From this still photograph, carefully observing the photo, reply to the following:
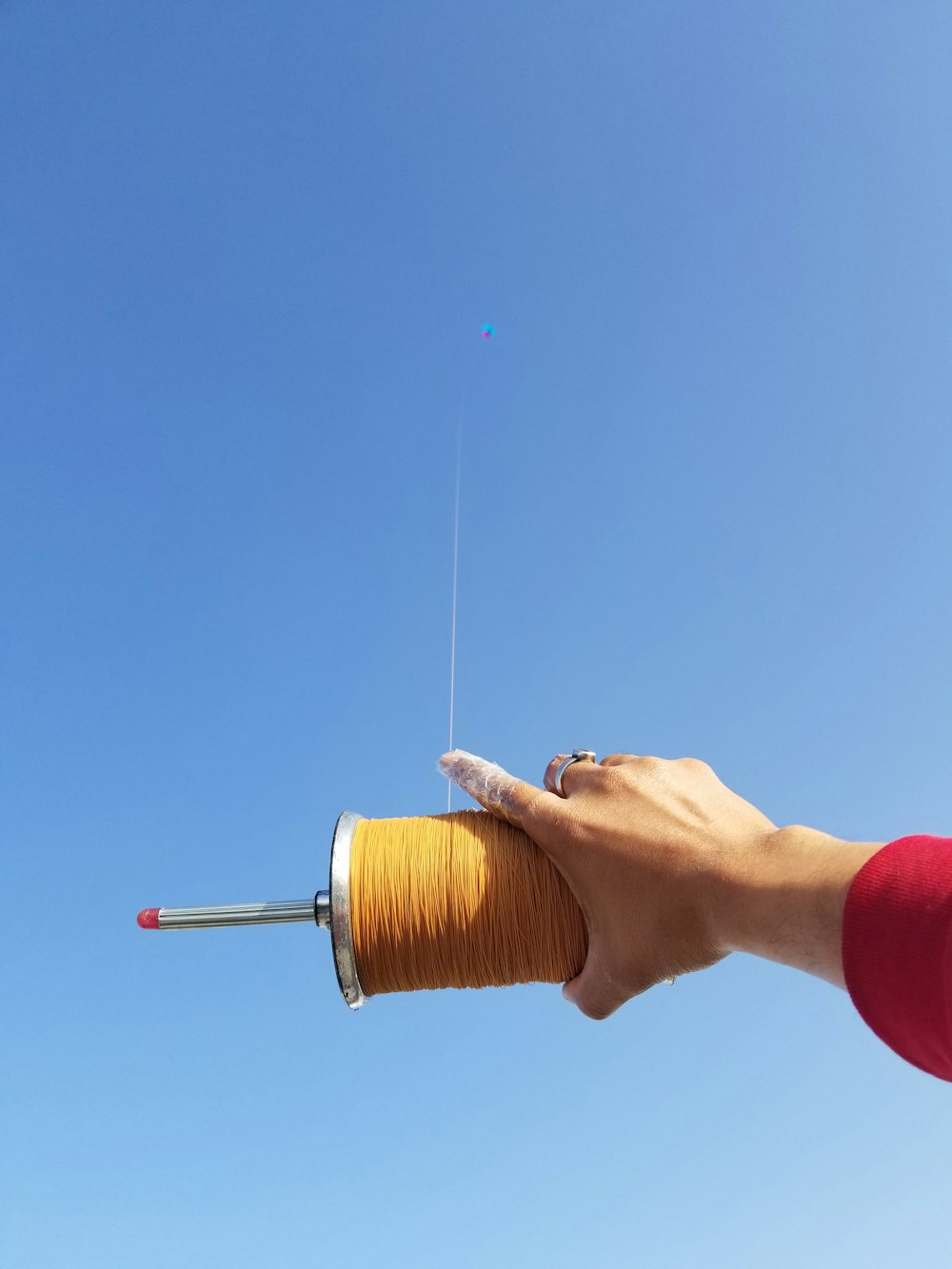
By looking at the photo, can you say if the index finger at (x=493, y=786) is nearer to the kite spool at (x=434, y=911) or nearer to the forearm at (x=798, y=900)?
the kite spool at (x=434, y=911)

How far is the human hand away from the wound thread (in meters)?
0.11

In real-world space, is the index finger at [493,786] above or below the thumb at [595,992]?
above

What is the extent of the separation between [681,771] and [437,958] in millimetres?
1236

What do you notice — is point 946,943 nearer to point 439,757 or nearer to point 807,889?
point 807,889

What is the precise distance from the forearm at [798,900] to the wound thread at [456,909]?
858 millimetres

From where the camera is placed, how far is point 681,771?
286 centimetres

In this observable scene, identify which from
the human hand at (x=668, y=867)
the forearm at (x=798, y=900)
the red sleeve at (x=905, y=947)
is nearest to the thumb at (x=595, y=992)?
the human hand at (x=668, y=867)

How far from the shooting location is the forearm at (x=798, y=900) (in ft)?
6.61

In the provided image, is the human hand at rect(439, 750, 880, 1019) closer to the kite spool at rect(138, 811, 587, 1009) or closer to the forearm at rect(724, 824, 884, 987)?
the forearm at rect(724, 824, 884, 987)

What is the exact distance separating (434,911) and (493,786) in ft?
1.75

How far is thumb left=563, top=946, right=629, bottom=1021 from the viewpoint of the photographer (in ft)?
9.46

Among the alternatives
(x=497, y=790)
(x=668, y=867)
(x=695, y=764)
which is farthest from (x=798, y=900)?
(x=497, y=790)

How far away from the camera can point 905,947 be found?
1.77 metres

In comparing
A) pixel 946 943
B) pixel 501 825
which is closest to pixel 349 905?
pixel 501 825
